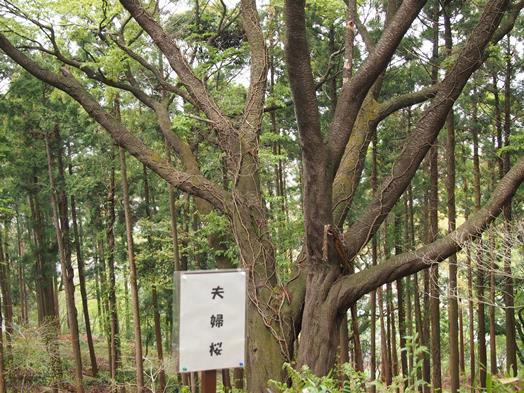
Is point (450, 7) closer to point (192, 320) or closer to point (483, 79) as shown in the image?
point (483, 79)

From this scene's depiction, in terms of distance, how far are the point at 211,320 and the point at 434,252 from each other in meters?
3.17

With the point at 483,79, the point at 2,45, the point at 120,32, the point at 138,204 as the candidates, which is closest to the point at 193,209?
the point at 138,204

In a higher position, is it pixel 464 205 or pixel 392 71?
pixel 392 71

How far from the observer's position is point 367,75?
526 centimetres

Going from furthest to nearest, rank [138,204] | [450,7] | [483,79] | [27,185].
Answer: [138,204] < [27,185] < [483,79] < [450,7]

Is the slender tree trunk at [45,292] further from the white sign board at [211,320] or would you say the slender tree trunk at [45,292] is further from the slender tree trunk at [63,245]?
the white sign board at [211,320]

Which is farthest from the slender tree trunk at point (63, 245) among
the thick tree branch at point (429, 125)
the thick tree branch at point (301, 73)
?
the thick tree branch at point (301, 73)

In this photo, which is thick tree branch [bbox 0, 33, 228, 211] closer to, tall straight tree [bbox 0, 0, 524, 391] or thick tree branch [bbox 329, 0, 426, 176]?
tall straight tree [bbox 0, 0, 524, 391]

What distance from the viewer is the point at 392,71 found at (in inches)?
479

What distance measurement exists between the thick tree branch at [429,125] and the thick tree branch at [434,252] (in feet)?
1.47

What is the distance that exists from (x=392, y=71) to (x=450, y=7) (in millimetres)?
2522

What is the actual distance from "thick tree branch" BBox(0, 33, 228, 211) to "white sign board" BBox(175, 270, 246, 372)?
359 centimetres

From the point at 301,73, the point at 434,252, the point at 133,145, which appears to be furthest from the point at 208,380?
the point at 133,145

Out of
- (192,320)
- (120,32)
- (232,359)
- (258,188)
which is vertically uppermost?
(120,32)
